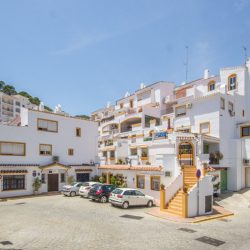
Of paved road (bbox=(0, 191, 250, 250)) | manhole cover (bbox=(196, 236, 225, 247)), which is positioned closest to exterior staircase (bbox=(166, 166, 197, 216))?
paved road (bbox=(0, 191, 250, 250))

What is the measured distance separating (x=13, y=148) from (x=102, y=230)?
1889 cm

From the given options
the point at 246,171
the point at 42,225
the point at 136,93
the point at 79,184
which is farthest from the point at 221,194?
the point at 136,93

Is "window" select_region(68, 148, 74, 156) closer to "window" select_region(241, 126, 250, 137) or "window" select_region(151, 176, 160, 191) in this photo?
"window" select_region(151, 176, 160, 191)

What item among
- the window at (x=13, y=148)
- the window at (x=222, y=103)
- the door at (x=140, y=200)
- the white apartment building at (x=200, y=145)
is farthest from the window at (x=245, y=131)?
the window at (x=13, y=148)

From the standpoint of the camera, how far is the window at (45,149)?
104ft

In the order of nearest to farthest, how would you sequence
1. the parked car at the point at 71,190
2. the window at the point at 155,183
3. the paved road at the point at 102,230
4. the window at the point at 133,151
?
the paved road at the point at 102,230
the window at the point at 155,183
the parked car at the point at 71,190
the window at the point at 133,151

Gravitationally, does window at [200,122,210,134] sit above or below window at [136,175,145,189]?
above

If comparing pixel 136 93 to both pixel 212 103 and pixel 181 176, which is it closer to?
pixel 212 103

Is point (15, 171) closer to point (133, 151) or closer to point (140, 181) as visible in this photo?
point (140, 181)

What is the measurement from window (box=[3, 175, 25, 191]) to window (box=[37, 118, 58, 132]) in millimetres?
6360

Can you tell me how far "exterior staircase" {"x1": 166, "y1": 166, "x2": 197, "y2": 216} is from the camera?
19594mm

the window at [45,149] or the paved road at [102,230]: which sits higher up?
the window at [45,149]

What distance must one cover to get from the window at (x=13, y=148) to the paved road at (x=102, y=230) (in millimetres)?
9029

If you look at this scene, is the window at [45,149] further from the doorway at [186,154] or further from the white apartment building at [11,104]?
the white apartment building at [11,104]
